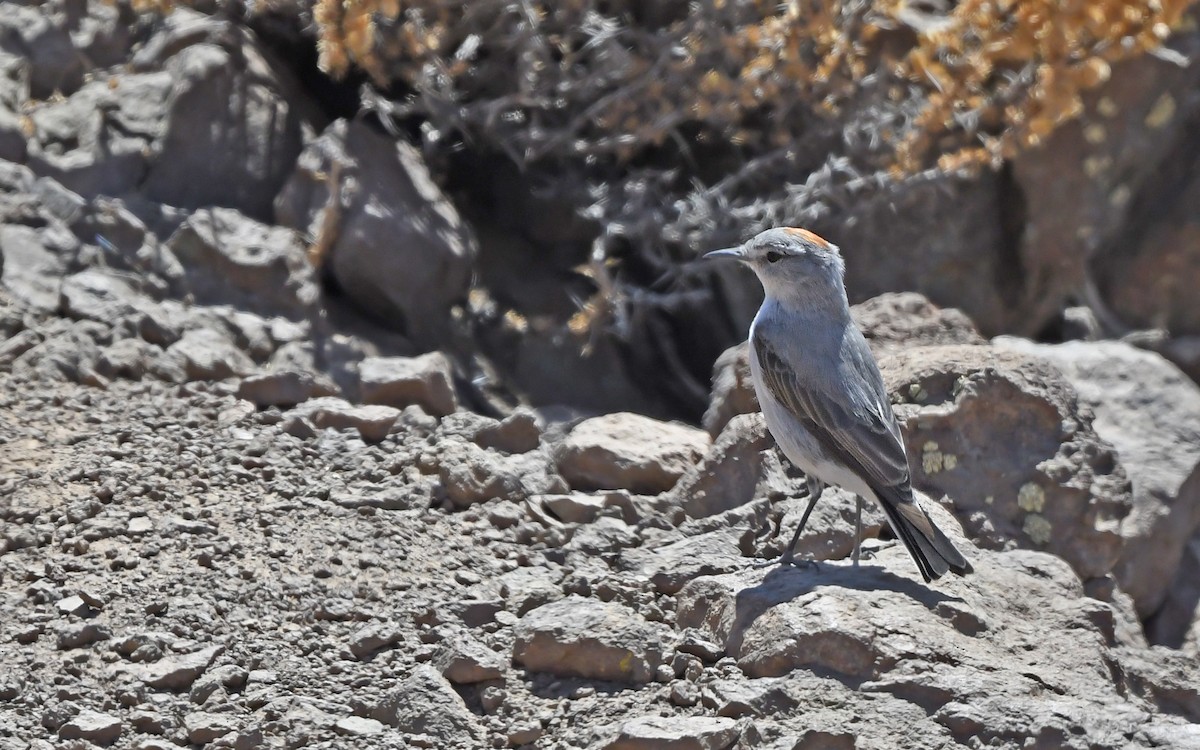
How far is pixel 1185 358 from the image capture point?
921 centimetres

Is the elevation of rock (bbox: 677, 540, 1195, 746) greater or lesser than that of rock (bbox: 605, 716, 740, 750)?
greater

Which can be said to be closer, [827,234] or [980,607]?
[980,607]

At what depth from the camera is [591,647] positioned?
464cm

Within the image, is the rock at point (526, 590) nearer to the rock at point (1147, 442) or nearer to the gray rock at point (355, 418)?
the gray rock at point (355, 418)

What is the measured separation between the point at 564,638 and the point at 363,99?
13.4 feet

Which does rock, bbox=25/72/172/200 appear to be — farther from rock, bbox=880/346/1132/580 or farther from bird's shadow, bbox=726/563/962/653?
bird's shadow, bbox=726/563/962/653

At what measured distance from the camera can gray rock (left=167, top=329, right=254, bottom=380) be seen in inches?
255

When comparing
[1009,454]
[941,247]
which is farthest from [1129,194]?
[1009,454]

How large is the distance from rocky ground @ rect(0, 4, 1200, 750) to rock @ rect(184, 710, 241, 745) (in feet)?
0.06

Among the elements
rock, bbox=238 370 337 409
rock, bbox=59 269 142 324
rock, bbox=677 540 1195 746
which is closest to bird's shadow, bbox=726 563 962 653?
rock, bbox=677 540 1195 746

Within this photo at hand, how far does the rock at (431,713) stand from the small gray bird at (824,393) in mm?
1457

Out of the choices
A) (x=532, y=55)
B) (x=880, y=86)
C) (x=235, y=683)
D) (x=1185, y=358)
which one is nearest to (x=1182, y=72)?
(x=1185, y=358)

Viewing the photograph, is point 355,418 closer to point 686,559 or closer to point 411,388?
point 411,388

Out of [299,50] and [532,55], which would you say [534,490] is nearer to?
[532,55]
